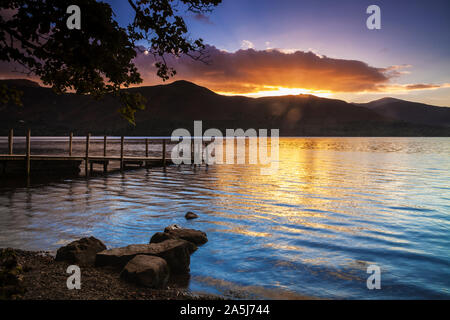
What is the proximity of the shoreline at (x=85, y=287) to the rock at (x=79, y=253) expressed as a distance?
190mm

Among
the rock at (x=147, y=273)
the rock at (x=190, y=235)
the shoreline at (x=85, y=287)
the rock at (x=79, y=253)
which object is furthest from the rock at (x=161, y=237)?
the rock at (x=147, y=273)

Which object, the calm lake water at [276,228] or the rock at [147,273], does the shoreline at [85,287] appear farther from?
the calm lake water at [276,228]

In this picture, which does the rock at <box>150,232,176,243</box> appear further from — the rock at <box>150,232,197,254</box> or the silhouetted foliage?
the silhouetted foliage

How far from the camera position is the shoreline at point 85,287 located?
6058 millimetres

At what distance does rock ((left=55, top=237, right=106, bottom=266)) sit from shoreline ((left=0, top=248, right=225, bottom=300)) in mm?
190

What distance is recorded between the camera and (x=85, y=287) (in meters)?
6.56

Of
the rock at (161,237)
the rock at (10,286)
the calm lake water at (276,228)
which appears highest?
the rock at (10,286)

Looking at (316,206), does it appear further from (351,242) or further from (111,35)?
(111,35)

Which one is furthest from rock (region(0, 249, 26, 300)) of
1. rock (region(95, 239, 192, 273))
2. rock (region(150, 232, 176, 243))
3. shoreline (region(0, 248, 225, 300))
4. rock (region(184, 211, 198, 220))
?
rock (region(184, 211, 198, 220))

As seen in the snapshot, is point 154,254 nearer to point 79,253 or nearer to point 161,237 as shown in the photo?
point 161,237

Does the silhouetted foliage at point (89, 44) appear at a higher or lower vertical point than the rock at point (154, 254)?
higher

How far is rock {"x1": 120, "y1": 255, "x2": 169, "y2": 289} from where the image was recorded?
7.00 meters
